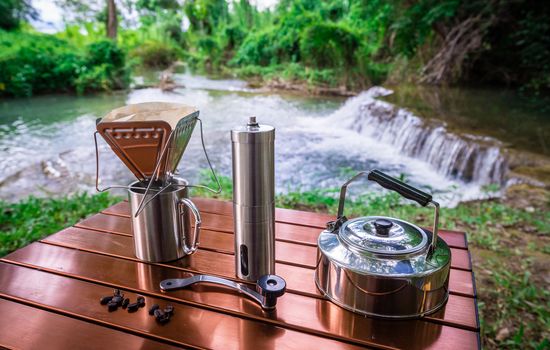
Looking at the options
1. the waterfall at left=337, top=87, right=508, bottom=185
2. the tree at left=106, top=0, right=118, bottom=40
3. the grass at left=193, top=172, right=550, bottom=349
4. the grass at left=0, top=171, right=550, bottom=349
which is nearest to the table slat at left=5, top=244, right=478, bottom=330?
the grass at left=193, top=172, right=550, bottom=349

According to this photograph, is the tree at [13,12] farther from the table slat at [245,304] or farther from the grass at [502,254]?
the table slat at [245,304]

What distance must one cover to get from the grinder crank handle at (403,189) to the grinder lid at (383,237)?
84mm

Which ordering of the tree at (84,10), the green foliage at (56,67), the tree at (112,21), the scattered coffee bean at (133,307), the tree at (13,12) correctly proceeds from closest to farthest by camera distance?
the scattered coffee bean at (133,307), the green foliage at (56,67), the tree at (13,12), the tree at (112,21), the tree at (84,10)

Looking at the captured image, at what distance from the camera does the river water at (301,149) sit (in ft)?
13.8

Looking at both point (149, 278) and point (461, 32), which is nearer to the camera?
point (149, 278)

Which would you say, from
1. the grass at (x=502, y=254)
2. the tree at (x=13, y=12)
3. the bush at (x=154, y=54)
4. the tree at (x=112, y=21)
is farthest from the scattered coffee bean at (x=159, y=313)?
the bush at (x=154, y=54)

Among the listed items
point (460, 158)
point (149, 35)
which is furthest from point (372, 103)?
point (149, 35)

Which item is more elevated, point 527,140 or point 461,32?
point 461,32

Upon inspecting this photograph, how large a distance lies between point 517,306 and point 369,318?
4.83ft

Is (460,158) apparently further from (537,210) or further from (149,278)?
(149,278)

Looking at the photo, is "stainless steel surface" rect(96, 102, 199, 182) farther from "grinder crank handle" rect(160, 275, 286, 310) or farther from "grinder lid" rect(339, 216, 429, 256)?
"grinder lid" rect(339, 216, 429, 256)

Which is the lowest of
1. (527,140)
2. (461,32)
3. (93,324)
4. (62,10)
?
(527,140)

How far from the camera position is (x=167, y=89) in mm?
11328

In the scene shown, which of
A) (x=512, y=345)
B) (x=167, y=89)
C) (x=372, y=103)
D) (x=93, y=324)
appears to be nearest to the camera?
(x=93, y=324)
